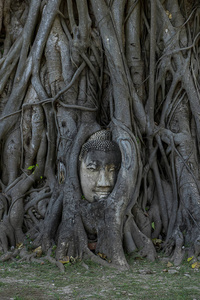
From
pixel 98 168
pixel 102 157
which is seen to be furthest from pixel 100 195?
pixel 102 157

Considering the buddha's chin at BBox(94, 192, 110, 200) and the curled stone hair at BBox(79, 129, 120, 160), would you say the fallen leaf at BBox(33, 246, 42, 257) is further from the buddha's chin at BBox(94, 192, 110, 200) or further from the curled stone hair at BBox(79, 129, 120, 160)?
the curled stone hair at BBox(79, 129, 120, 160)

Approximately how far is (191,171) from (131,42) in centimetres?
189

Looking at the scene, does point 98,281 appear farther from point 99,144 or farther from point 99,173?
point 99,144

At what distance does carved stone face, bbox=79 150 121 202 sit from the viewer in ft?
12.9

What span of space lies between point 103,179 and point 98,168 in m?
0.13

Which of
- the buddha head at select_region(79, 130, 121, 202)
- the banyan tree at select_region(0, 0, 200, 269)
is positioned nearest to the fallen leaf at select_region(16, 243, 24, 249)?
the banyan tree at select_region(0, 0, 200, 269)

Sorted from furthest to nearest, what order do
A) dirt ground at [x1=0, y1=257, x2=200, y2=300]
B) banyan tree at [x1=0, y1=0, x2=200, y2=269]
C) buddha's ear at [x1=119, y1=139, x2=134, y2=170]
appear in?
buddha's ear at [x1=119, y1=139, x2=134, y2=170] → banyan tree at [x1=0, y1=0, x2=200, y2=269] → dirt ground at [x1=0, y1=257, x2=200, y2=300]

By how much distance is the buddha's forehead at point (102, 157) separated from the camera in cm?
395

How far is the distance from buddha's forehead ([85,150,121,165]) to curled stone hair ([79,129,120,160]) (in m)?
0.04

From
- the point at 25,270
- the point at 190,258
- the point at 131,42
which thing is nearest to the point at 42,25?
the point at 131,42

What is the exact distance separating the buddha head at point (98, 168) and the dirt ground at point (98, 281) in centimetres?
80

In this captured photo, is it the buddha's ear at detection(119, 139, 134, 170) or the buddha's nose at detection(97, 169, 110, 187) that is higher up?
the buddha's ear at detection(119, 139, 134, 170)

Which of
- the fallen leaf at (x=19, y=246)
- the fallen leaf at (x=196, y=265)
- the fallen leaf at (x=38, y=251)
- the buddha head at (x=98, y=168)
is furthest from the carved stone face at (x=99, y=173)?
the fallen leaf at (x=196, y=265)

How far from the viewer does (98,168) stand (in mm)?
3949
